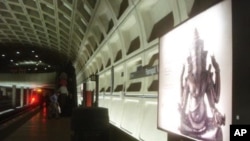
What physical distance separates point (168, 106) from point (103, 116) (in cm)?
408

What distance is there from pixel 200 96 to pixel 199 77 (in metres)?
0.19

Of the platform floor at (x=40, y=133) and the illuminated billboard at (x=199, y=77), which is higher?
the illuminated billboard at (x=199, y=77)

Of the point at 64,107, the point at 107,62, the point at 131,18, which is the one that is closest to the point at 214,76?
the point at 131,18

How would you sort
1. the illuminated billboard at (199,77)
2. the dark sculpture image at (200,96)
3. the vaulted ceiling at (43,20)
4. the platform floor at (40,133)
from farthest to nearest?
the vaulted ceiling at (43,20), the platform floor at (40,133), the dark sculpture image at (200,96), the illuminated billboard at (199,77)

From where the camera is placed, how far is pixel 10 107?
28031mm

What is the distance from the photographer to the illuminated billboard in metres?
3.50

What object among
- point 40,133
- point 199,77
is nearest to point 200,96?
point 199,77

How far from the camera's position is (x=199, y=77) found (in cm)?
410

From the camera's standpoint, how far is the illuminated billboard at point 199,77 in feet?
11.5

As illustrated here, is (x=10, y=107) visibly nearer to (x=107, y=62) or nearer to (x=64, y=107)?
(x=64, y=107)

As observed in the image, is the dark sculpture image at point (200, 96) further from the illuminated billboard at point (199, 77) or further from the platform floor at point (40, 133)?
the platform floor at point (40, 133)

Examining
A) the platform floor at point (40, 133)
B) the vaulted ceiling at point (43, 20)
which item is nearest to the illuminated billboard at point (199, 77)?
the vaulted ceiling at point (43, 20)

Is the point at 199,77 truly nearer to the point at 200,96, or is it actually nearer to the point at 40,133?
the point at 200,96

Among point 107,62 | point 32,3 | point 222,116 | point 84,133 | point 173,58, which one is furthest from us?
point 32,3
